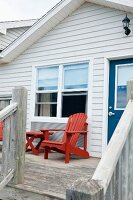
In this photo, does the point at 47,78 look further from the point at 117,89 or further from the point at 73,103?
the point at 117,89

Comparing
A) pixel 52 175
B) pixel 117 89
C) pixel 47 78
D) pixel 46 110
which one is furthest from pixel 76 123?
pixel 52 175

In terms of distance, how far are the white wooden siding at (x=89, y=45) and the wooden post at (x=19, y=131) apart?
2.66m

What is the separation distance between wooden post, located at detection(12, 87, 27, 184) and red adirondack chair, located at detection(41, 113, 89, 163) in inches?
63.8

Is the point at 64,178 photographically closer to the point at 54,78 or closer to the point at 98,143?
the point at 98,143

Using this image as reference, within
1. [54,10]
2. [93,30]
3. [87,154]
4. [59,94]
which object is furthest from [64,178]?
[54,10]

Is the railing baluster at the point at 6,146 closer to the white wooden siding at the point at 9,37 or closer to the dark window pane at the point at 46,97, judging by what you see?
the dark window pane at the point at 46,97

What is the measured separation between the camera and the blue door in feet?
17.4

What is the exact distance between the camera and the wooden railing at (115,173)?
136cm

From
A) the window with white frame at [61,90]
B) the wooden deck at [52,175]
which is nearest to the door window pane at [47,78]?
the window with white frame at [61,90]

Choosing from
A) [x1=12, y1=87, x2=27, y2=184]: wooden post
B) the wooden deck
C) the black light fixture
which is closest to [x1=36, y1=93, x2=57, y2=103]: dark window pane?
the wooden deck

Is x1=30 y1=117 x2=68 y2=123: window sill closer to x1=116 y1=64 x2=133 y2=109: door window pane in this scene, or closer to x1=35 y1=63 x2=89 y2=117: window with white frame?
x1=35 y1=63 x2=89 y2=117: window with white frame

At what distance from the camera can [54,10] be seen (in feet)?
20.2

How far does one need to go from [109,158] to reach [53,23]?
Result: 5229mm

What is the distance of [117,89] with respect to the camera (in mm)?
5375
